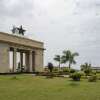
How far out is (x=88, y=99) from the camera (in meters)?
13.9

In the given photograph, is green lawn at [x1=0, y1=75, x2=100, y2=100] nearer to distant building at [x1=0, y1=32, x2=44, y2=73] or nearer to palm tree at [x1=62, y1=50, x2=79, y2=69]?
distant building at [x1=0, y1=32, x2=44, y2=73]

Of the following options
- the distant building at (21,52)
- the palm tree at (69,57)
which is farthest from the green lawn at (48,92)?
the palm tree at (69,57)

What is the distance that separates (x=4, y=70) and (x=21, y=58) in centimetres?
1196

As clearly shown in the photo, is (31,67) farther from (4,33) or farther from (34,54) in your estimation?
(4,33)

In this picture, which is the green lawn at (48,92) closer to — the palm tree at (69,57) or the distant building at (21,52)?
the distant building at (21,52)

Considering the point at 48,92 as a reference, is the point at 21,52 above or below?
above

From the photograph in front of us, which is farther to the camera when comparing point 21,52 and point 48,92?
point 21,52

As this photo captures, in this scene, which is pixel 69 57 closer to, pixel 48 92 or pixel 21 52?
pixel 21 52

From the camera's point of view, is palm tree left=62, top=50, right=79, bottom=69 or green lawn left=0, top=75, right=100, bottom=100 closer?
green lawn left=0, top=75, right=100, bottom=100

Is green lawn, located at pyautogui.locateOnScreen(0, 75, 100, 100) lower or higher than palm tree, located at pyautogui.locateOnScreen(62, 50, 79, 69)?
lower

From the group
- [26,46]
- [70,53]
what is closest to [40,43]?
[26,46]

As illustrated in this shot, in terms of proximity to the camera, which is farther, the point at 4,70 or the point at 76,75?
the point at 4,70

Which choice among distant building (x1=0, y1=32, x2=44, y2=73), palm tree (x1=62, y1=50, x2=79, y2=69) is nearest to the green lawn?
distant building (x1=0, y1=32, x2=44, y2=73)

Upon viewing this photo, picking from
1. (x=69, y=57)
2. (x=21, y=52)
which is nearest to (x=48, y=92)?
(x=21, y=52)
